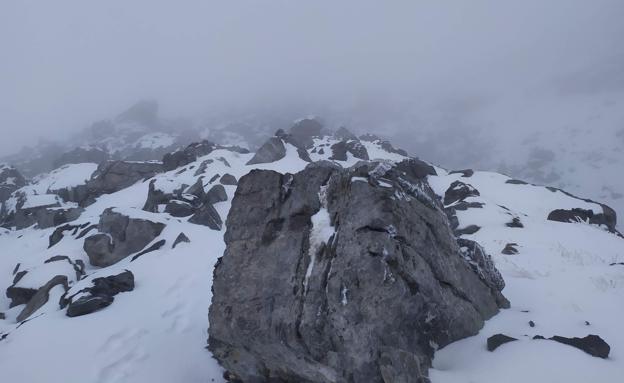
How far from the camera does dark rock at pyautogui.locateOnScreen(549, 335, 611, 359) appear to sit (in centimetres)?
591

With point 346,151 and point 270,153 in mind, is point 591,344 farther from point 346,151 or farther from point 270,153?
point 346,151

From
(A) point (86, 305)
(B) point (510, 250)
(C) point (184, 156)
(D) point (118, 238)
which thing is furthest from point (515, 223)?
(C) point (184, 156)

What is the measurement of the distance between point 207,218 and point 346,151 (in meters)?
30.3

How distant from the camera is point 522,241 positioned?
56.6 ft

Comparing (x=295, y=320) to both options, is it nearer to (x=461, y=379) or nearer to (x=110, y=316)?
(x=461, y=379)

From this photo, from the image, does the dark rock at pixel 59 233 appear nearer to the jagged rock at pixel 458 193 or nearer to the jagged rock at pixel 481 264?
the jagged rock at pixel 481 264

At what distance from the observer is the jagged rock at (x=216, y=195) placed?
30.1 meters

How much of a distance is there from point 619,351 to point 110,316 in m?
11.2

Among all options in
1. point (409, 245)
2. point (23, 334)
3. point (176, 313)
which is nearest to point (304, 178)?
point (409, 245)

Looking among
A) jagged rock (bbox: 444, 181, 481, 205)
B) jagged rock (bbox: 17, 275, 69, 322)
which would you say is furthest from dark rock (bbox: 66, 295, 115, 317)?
jagged rock (bbox: 444, 181, 481, 205)

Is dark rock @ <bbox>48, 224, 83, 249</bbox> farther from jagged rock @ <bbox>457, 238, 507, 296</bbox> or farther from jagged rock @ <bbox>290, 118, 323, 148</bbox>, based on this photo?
jagged rock @ <bbox>290, 118, 323, 148</bbox>

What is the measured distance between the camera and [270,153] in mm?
44406

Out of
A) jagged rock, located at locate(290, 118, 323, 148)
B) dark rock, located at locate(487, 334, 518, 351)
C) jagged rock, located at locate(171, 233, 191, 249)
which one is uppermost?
dark rock, located at locate(487, 334, 518, 351)

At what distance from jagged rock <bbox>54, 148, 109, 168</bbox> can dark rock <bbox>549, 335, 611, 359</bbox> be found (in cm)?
10731
